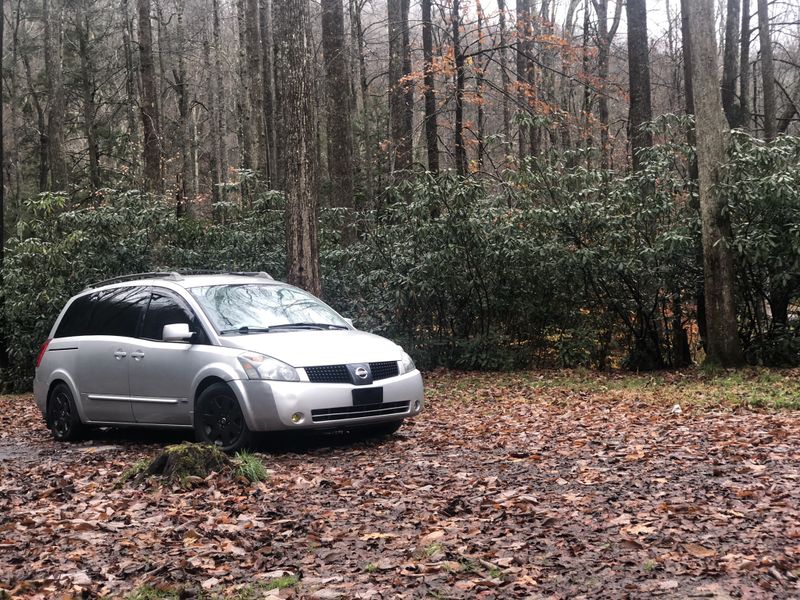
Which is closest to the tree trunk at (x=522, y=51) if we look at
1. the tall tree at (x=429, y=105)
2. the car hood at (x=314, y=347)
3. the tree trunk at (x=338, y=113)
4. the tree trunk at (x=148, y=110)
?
the tall tree at (x=429, y=105)

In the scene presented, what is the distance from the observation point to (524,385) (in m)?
14.1

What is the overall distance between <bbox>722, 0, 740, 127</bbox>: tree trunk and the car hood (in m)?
15.2

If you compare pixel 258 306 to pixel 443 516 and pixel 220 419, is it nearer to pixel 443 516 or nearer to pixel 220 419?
pixel 220 419

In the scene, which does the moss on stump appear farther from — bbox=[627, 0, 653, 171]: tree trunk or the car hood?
bbox=[627, 0, 653, 171]: tree trunk

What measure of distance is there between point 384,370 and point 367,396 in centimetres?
41

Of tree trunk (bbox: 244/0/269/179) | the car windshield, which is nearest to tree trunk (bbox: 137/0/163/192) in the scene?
tree trunk (bbox: 244/0/269/179)

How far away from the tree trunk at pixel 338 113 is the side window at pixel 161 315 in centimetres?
963

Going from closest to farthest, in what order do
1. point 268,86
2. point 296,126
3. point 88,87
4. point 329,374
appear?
1. point 329,374
2. point 296,126
3. point 268,86
4. point 88,87

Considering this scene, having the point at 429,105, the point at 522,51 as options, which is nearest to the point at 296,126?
the point at 429,105

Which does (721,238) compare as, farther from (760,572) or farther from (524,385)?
(760,572)

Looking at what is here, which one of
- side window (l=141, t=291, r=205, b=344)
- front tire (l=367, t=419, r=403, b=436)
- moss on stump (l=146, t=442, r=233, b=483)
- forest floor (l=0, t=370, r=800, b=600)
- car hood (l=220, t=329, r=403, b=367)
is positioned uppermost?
side window (l=141, t=291, r=205, b=344)

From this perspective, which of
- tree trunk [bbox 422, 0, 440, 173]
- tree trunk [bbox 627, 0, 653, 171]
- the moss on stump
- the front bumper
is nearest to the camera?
the moss on stump

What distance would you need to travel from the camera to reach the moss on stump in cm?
730

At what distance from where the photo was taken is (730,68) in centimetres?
2297
